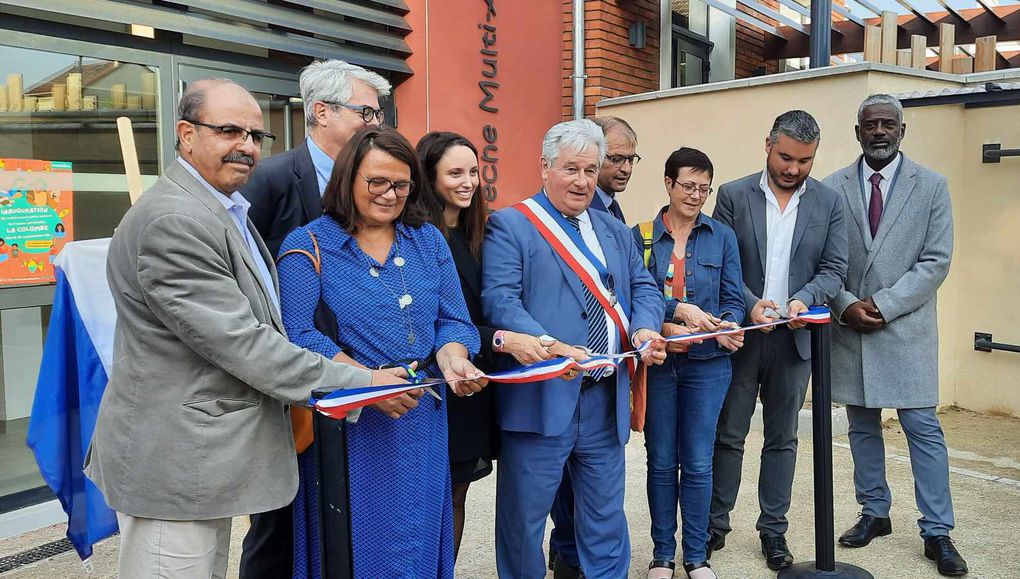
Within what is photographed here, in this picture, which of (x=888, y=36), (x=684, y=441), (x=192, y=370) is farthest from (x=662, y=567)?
(x=888, y=36)

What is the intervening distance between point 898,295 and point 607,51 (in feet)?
16.5

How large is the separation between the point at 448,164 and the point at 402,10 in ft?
12.9

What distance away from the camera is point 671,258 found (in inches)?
155

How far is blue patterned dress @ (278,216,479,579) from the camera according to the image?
275cm

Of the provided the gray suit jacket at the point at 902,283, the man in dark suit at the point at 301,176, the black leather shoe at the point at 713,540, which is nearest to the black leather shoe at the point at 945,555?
the gray suit jacket at the point at 902,283

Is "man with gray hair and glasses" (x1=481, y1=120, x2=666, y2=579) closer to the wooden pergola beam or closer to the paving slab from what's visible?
the paving slab

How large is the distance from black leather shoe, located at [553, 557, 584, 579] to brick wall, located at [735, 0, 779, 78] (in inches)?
330

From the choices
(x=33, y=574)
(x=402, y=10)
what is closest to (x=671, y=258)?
(x=33, y=574)

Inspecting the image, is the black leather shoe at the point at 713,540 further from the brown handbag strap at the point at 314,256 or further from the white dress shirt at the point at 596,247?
the brown handbag strap at the point at 314,256

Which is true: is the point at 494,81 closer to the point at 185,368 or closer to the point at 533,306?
the point at 533,306

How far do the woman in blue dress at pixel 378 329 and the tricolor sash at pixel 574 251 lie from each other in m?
0.60

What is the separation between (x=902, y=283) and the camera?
424 cm

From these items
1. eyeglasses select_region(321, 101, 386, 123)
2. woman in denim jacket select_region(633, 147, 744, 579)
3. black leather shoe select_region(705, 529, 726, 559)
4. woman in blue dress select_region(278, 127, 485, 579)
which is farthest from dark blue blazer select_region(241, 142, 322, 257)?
black leather shoe select_region(705, 529, 726, 559)

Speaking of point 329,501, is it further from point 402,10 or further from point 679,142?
point 679,142
